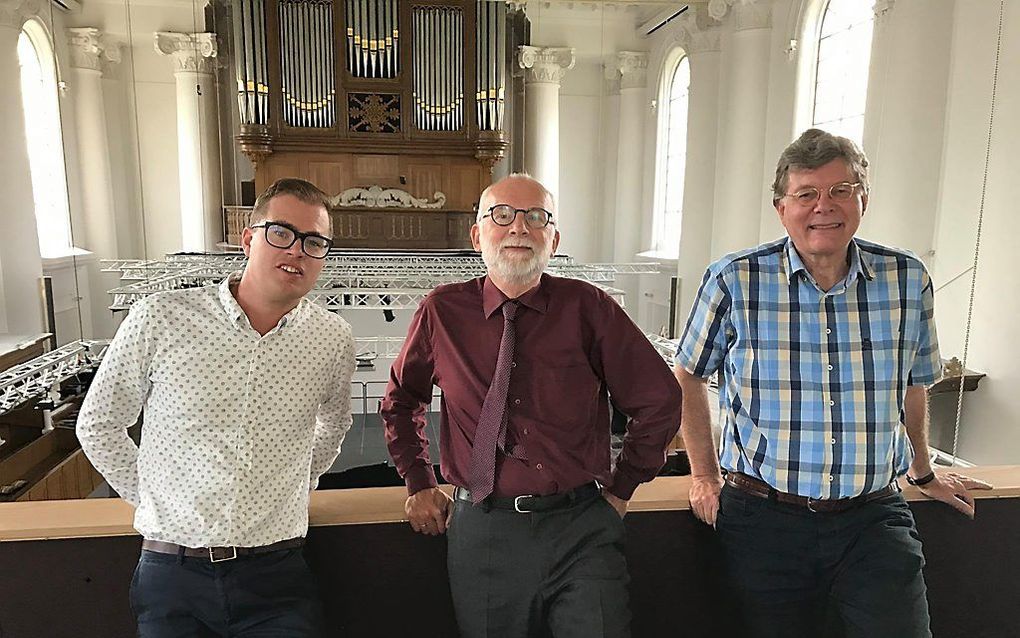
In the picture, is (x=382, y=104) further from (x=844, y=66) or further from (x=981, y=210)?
(x=981, y=210)

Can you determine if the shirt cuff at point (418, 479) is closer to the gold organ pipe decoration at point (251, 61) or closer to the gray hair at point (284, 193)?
the gray hair at point (284, 193)

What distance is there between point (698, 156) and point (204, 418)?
6439mm

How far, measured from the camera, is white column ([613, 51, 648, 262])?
6879 millimetres

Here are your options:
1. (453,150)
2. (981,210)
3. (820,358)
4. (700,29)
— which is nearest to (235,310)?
(820,358)

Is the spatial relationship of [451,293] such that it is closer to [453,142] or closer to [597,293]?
[597,293]

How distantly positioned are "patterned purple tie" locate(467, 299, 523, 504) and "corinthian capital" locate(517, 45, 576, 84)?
20.1ft

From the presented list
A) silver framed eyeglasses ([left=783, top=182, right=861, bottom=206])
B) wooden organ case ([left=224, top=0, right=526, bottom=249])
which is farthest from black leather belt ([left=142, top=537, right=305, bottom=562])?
wooden organ case ([left=224, top=0, right=526, bottom=249])

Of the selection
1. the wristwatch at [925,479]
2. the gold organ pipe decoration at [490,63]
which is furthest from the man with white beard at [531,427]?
the gold organ pipe decoration at [490,63]

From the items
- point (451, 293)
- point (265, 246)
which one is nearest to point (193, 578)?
point (265, 246)

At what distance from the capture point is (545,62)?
759cm

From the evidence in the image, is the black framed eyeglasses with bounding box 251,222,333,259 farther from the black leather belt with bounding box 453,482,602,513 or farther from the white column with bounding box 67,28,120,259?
the white column with bounding box 67,28,120,259

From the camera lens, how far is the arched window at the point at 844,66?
5.79 meters

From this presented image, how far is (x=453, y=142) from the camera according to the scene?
28.1ft

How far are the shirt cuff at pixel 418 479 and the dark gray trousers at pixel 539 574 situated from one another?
7.5 inches
